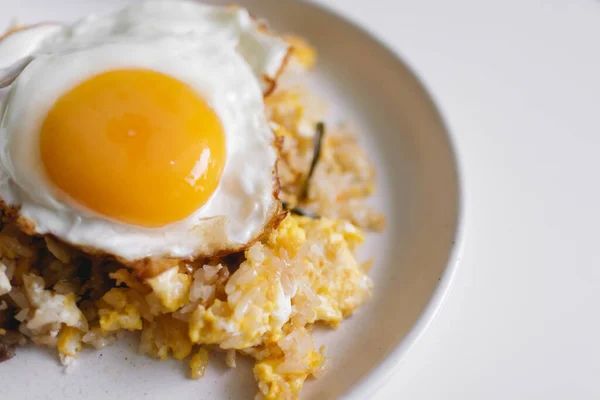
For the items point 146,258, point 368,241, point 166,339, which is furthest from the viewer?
point 368,241

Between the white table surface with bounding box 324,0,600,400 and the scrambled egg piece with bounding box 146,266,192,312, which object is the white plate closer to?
the white table surface with bounding box 324,0,600,400

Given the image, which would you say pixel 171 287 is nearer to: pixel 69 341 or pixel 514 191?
pixel 69 341

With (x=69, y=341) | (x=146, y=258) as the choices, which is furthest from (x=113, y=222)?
(x=69, y=341)

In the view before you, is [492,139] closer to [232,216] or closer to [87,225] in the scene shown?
[232,216]

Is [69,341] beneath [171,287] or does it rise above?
beneath

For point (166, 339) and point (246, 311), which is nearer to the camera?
point (246, 311)

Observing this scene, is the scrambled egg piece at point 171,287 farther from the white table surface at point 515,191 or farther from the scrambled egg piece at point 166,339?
the white table surface at point 515,191

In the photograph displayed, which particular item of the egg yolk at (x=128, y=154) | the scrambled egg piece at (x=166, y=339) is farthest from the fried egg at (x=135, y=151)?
the scrambled egg piece at (x=166, y=339)
